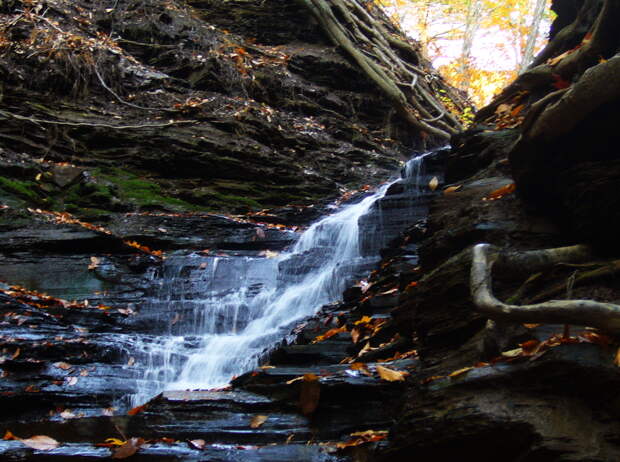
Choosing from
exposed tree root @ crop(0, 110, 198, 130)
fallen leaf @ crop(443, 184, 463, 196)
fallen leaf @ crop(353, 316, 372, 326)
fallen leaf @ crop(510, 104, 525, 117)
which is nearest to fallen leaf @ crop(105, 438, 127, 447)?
fallen leaf @ crop(353, 316, 372, 326)

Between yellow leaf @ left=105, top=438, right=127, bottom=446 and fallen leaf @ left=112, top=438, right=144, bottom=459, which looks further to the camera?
yellow leaf @ left=105, top=438, right=127, bottom=446

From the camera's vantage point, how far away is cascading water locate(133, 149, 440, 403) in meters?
5.38

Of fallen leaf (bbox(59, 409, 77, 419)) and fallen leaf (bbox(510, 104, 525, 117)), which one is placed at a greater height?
fallen leaf (bbox(510, 104, 525, 117))

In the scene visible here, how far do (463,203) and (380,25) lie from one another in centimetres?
1219

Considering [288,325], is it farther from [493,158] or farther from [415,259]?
[493,158]

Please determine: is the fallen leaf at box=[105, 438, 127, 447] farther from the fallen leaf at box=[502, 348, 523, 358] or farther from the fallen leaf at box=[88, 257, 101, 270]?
the fallen leaf at box=[88, 257, 101, 270]

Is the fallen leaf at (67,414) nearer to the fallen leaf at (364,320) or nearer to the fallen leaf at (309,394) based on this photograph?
the fallen leaf at (309,394)

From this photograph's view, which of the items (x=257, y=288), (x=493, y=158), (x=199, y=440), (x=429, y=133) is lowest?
(x=199, y=440)

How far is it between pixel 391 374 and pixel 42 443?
2.38 meters

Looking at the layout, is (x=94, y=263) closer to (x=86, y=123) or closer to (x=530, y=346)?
(x=86, y=123)

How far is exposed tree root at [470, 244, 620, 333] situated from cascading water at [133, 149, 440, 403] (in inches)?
116

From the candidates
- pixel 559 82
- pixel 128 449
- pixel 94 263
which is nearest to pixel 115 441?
pixel 128 449

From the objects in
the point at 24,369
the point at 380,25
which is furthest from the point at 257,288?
the point at 380,25

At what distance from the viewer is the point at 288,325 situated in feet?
19.7
